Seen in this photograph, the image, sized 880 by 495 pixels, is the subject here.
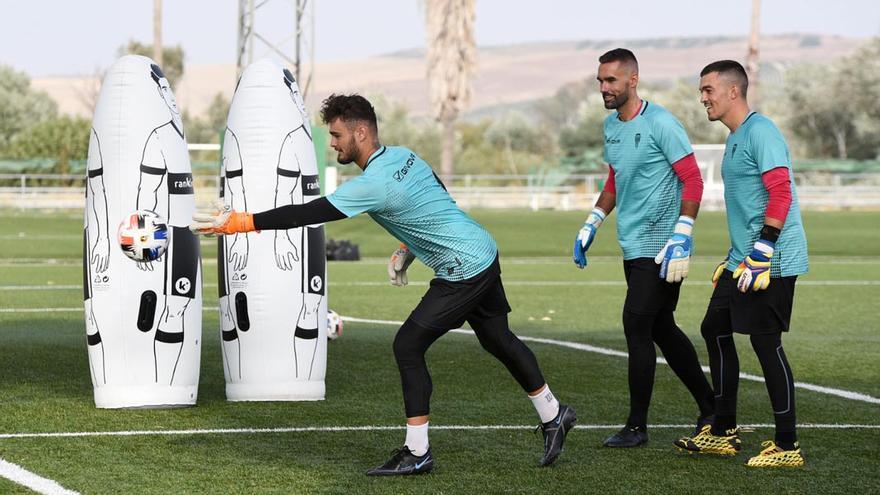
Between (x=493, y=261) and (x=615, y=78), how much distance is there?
1318mm

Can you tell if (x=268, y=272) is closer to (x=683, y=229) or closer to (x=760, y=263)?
(x=683, y=229)

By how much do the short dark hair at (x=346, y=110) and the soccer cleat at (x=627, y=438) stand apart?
224 cm

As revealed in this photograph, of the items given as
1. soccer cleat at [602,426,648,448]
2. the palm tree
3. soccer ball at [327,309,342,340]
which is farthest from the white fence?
soccer cleat at [602,426,648,448]

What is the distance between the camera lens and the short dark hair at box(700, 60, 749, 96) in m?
7.57

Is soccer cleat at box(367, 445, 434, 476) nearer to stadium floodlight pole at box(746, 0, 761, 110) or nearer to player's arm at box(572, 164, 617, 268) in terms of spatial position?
player's arm at box(572, 164, 617, 268)

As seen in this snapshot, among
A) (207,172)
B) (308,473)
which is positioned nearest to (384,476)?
(308,473)

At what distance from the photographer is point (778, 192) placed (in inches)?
286

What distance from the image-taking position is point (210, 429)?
8320mm

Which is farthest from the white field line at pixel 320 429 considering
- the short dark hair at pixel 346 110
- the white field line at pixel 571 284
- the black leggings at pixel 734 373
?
the white field line at pixel 571 284

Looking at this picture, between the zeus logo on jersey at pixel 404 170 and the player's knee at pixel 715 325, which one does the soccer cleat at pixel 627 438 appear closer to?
the player's knee at pixel 715 325

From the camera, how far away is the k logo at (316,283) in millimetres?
9531

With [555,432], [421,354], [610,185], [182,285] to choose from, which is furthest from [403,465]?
[182,285]

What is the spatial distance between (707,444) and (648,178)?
1.48 meters

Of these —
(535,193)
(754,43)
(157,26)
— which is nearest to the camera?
(157,26)
